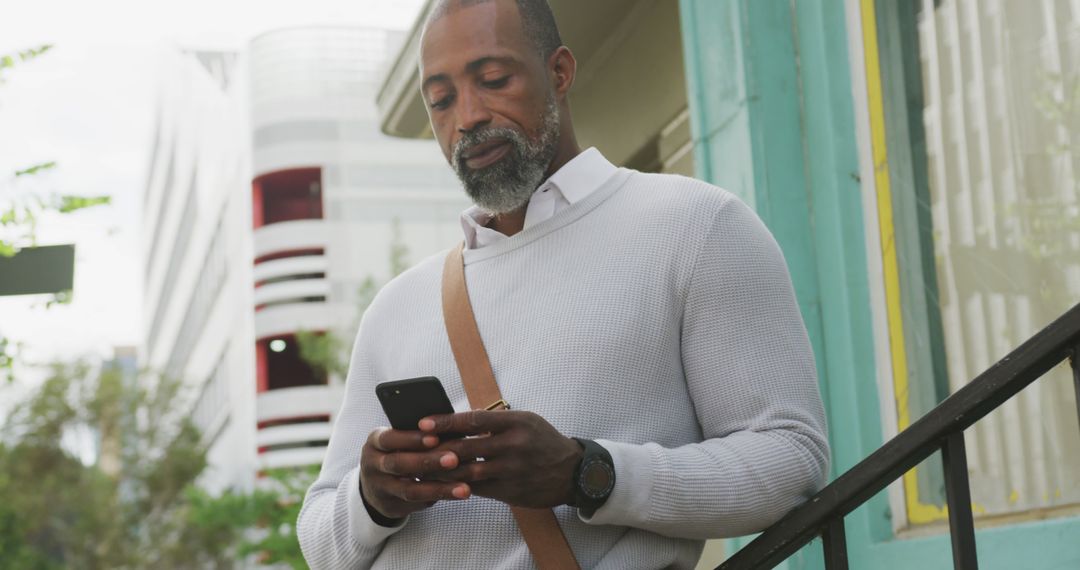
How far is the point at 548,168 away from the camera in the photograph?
2.63 metres

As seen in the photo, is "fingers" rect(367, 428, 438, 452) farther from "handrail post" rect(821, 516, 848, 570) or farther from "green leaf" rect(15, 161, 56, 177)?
"green leaf" rect(15, 161, 56, 177)

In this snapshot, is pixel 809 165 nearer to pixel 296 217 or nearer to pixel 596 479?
pixel 596 479

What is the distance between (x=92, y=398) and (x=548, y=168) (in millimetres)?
44198

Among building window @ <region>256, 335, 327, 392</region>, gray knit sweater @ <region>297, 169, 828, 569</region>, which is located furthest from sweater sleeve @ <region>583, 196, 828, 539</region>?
building window @ <region>256, 335, 327, 392</region>

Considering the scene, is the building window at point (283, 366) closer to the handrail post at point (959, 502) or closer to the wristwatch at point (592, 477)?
the wristwatch at point (592, 477)

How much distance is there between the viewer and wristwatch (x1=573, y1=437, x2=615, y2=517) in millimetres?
2061

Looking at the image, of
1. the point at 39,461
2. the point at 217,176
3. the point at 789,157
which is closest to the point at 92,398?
the point at 39,461

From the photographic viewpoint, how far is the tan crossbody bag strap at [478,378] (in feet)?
7.25

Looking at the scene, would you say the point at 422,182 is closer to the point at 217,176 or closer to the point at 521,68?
the point at 217,176

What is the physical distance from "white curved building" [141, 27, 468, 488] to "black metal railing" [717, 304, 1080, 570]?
55.5m

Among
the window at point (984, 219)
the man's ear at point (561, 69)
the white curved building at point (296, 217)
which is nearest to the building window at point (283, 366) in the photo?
the white curved building at point (296, 217)

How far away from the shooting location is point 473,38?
2611mm

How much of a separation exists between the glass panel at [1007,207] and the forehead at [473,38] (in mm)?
1397

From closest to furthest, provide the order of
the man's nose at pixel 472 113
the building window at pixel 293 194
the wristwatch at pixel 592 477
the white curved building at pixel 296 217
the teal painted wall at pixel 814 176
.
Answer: the wristwatch at pixel 592 477 → the man's nose at pixel 472 113 → the teal painted wall at pixel 814 176 → the white curved building at pixel 296 217 → the building window at pixel 293 194
